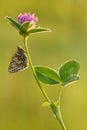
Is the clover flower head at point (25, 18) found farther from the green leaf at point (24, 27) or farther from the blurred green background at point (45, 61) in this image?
the blurred green background at point (45, 61)

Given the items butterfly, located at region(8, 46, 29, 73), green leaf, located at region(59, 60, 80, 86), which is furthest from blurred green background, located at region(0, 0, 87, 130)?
butterfly, located at region(8, 46, 29, 73)

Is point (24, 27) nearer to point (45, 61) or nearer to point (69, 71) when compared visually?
point (69, 71)

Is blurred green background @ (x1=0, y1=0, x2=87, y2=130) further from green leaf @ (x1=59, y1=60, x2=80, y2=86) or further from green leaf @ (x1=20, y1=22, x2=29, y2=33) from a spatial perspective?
green leaf @ (x1=20, y1=22, x2=29, y2=33)

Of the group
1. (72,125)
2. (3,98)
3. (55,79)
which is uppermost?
(55,79)

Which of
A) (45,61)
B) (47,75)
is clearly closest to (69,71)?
(47,75)

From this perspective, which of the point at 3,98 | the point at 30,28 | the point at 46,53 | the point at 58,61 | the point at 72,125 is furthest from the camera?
the point at 46,53

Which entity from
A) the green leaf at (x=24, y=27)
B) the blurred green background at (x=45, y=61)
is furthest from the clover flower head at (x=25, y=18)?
the blurred green background at (x=45, y=61)

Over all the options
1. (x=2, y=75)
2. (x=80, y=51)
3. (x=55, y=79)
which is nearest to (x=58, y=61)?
(x=80, y=51)

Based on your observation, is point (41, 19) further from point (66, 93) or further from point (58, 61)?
point (66, 93)
